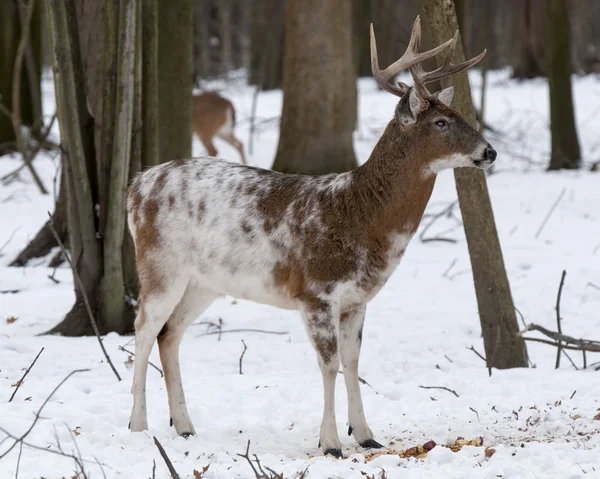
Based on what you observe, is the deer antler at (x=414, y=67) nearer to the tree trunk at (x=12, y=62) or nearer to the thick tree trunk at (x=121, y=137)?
the thick tree trunk at (x=121, y=137)

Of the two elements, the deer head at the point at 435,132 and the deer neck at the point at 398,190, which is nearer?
the deer head at the point at 435,132

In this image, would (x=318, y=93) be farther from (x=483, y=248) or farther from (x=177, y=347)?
(x=177, y=347)

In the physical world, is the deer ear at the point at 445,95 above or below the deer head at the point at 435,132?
above

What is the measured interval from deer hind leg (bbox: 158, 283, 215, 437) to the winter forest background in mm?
133

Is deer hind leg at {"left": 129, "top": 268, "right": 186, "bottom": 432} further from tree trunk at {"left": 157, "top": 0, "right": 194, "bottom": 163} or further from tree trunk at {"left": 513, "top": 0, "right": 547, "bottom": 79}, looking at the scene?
tree trunk at {"left": 513, "top": 0, "right": 547, "bottom": 79}

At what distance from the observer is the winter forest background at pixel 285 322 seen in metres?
4.95

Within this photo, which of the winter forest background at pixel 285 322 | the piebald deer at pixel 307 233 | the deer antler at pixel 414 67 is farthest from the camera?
the deer antler at pixel 414 67

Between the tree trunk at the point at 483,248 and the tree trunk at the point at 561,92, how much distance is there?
915 centimetres

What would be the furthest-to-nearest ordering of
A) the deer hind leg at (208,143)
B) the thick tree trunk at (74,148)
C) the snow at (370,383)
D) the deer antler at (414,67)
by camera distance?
the deer hind leg at (208,143), the thick tree trunk at (74,148), the deer antler at (414,67), the snow at (370,383)

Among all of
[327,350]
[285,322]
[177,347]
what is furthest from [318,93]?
[327,350]

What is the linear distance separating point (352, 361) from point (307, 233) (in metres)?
0.83

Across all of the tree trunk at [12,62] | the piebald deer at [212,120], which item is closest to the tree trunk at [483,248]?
the piebald deer at [212,120]

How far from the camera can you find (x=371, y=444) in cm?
536

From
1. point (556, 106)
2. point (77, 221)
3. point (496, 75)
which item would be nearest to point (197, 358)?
point (77, 221)
